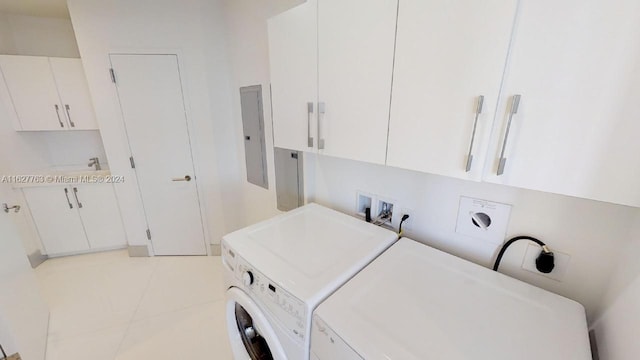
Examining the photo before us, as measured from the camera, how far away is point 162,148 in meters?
2.35

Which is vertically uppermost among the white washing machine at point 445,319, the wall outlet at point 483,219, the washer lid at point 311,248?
the wall outlet at point 483,219

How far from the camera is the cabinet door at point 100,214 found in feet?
8.34

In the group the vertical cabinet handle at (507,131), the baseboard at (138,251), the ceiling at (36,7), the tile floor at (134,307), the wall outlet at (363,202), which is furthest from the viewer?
the baseboard at (138,251)

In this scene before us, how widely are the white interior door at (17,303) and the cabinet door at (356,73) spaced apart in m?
1.91

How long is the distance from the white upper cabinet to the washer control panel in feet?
8.81

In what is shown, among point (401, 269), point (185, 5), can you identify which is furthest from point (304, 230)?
point (185, 5)

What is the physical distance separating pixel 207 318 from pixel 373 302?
1634mm

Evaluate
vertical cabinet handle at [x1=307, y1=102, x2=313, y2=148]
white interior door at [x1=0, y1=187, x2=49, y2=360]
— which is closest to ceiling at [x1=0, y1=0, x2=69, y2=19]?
white interior door at [x1=0, y1=187, x2=49, y2=360]

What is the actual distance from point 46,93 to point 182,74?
1.38 metres

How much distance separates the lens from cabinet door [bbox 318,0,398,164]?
84 cm

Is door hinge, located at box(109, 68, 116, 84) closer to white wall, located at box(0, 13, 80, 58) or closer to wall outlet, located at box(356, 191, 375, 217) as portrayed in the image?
white wall, located at box(0, 13, 80, 58)

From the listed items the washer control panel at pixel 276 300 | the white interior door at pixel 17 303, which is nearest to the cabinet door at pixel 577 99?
the washer control panel at pixel 276 300

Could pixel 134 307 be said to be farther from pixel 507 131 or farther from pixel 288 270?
pixel 507 131

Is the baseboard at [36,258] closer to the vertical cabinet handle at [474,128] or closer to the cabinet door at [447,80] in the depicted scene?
the cabinet door at [447,80]
